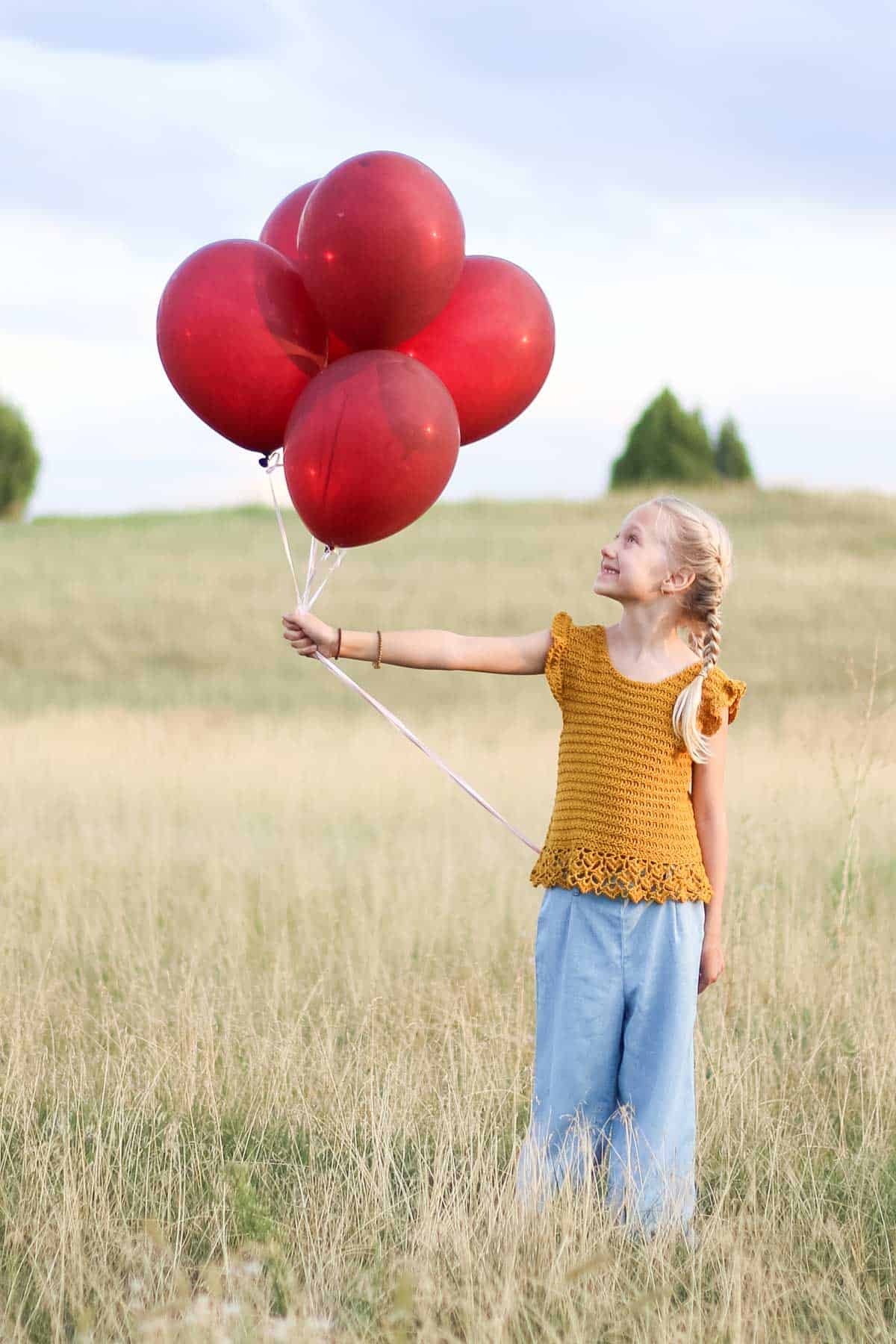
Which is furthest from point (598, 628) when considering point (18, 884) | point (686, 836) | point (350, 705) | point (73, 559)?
point (73, 559)

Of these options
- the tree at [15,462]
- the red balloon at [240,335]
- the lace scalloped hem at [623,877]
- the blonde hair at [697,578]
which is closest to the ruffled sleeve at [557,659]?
the blonde hair at [697,578]

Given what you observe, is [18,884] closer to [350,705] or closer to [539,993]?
[539,993]

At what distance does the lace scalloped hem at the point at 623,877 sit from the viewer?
304 cm

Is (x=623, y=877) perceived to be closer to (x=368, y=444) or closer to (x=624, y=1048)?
(x=624, y=1048)

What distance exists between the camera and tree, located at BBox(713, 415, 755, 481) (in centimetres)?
3934

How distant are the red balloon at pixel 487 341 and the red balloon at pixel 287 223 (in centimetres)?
46

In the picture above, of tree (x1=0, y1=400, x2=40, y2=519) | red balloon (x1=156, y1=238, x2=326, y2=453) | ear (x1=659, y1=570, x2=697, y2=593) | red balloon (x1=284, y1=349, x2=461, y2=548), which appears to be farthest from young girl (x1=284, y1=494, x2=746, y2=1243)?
tree (x1=0, y1=400, x2=40, y2=519)

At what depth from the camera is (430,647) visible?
3.22m

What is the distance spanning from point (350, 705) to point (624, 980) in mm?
14345

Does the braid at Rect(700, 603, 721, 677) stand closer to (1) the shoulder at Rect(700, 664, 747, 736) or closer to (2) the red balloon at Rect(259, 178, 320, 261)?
(1) the shoulder at Rect(700, 664, 747, 736)

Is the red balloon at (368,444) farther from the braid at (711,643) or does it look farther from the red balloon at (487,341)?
the braid at (711,643)

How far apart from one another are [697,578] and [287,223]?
1622 mm

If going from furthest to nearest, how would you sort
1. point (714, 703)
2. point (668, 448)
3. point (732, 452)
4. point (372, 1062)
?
point (732, 452), point (668, 448), point (372, 1062), point (714, 703)

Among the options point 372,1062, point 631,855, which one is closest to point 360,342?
point 631,855
